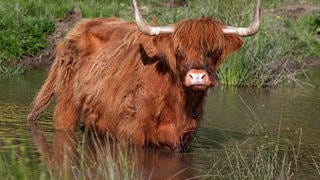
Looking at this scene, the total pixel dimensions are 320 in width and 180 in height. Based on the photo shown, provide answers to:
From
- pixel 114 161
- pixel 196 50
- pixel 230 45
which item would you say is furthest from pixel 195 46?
pixel 114 161

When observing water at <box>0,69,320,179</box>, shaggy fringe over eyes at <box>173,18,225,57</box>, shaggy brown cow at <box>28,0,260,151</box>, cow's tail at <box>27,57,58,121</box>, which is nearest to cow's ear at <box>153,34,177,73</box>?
shaggy brown cow at <box>28,0,260,151</box>

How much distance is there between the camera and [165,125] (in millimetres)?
7586

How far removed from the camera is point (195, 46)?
283 inches

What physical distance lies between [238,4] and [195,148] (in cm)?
527

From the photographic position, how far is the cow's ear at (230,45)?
7480 millimetres

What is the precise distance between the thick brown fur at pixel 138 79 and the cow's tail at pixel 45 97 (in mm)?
246

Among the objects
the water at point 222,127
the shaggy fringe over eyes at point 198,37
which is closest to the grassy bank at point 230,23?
the water at point 222,127

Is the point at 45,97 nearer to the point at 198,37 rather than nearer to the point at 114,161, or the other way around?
the point at 198,37

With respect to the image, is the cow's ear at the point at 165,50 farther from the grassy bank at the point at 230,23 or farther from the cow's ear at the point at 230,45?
the grassy bank at the point at 230,23

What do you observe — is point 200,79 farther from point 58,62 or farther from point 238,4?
point 238,4

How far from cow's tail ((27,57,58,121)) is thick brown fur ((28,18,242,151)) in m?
0.25

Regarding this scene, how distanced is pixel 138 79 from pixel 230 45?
32.3 inches

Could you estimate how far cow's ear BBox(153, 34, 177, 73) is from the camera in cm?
738

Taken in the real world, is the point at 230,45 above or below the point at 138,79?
above
